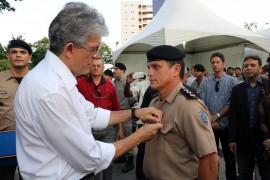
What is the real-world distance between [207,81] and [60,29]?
3780 millimetres

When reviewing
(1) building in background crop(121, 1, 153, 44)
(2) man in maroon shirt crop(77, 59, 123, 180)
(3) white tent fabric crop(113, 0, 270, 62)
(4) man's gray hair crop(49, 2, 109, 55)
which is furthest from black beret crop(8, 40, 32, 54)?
(1) building in background crop(121, 1, 153, 44)

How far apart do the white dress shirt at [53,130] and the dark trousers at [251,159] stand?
2789mm

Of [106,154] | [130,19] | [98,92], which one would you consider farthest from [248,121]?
[130,19]

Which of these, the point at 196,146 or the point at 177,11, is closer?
the point at 196,146

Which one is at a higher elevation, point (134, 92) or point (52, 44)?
point (52, 44)

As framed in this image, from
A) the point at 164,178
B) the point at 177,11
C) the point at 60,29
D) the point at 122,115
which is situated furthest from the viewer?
the point at 177,11

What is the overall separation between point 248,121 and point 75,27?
3063 millimetres

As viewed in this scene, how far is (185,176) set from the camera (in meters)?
2.00

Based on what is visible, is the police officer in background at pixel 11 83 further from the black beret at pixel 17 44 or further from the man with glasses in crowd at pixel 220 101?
the man with glasses in crowd at pixel 220 101

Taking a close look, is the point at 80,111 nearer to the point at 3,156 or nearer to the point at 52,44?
the point at 52,44

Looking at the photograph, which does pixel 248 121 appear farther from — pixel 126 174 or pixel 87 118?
pixel 87 118

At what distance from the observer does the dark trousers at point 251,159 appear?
3721 mm

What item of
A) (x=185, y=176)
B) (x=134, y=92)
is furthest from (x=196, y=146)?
(x=134, y=92)

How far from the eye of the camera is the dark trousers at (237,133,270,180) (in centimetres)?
372
